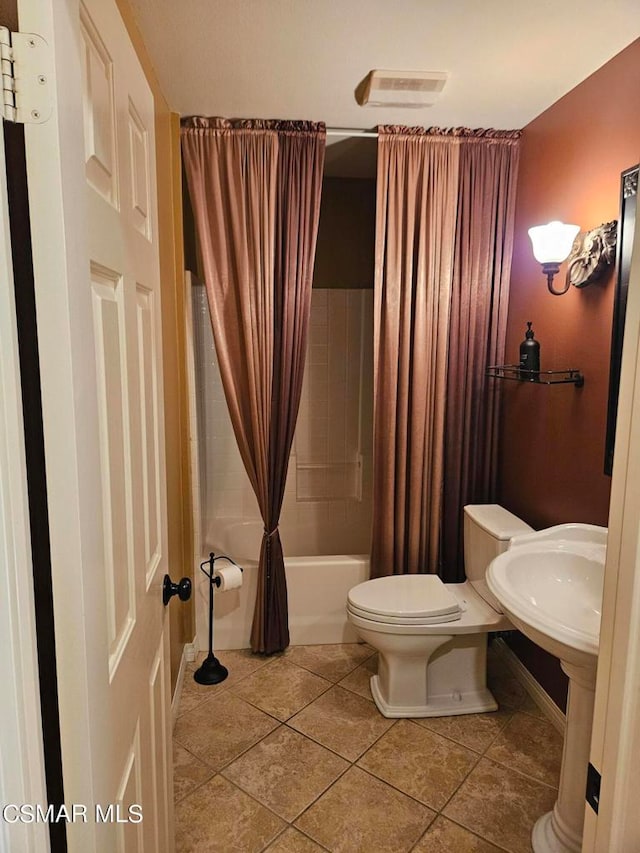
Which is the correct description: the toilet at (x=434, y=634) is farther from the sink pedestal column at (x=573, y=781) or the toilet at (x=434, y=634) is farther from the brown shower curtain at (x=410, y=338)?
the sink pedestal column at (x=573, y=781)

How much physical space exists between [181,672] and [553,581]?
168 centimetres

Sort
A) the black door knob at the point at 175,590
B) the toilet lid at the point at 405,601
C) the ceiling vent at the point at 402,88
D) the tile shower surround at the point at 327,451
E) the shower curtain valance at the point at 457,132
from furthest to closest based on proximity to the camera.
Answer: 1. the tile shower surround at the point at 327,451
2. the shower curtain valance at the point at 457,132
3. the toilet lid at the point at 405,601
4. the ceiling vent at the point at 402,88
5. the black door knob at the point at 175,590

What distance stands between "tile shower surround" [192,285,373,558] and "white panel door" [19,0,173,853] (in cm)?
211

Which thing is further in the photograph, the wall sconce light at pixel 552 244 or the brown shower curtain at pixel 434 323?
the brown shower curtain at pixel 434 323

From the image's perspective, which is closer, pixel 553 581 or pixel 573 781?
pixel 573 781

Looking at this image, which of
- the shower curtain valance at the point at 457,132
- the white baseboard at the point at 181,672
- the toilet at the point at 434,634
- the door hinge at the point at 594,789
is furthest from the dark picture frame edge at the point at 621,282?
the white baseboard at the point at 181,672

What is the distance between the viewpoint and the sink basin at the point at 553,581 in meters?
1.46

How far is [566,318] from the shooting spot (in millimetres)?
2221

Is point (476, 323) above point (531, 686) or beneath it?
above

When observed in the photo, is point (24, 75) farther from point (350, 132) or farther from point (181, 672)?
point (181, 672)

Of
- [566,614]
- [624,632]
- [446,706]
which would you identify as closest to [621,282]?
[566,614]

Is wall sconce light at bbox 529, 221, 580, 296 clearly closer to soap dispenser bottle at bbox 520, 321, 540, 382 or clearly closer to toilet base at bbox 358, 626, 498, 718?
soap dispenser bottle at bbox 520, 321, 540, 382

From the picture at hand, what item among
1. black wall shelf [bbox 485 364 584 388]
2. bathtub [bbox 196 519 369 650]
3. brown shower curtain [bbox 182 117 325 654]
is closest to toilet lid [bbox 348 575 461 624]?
bathtub [bbox 196 519 369 650]

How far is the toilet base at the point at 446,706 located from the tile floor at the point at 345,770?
0.03 m
